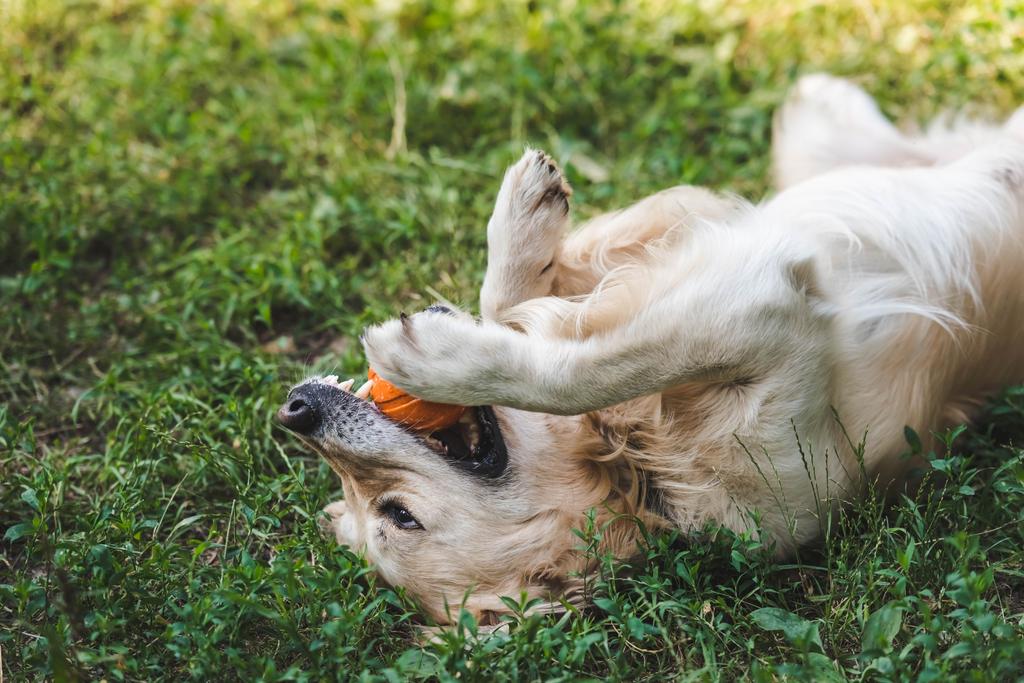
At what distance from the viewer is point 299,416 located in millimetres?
3162

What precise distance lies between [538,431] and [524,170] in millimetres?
905

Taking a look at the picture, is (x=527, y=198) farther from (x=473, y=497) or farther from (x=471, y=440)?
(x=473, y=497)

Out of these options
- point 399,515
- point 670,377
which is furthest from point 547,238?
point 399,515

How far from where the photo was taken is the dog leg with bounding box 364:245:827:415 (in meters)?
2.84

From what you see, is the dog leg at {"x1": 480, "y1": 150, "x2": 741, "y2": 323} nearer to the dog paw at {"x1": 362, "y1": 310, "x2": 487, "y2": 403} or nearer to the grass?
the dog paw at {"x1": 362, "y1": 310, "x2": 487, "y2": 403}

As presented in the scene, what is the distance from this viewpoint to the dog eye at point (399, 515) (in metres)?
3.16

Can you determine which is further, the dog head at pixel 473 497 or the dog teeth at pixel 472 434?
the dog teeth at pixel 472 434

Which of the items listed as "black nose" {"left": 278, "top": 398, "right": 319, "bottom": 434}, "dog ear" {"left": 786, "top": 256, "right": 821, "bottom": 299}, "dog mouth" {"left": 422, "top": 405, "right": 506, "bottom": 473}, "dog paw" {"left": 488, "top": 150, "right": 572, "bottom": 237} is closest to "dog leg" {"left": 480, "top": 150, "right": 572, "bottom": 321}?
"dog paw" {"left": 488, "top": 150, "right": 572, "bottom": 237}

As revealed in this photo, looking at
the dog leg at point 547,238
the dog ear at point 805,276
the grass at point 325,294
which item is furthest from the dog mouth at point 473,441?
the dog ear at point 805,276

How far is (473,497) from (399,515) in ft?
0.82

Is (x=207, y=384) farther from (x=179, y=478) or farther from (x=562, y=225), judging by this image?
(x=562, y=225)

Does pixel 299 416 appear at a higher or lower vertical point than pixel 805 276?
lower

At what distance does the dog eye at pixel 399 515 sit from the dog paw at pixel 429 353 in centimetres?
43

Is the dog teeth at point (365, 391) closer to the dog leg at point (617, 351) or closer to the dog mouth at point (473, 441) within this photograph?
the dog mouth at point (473, 441)
